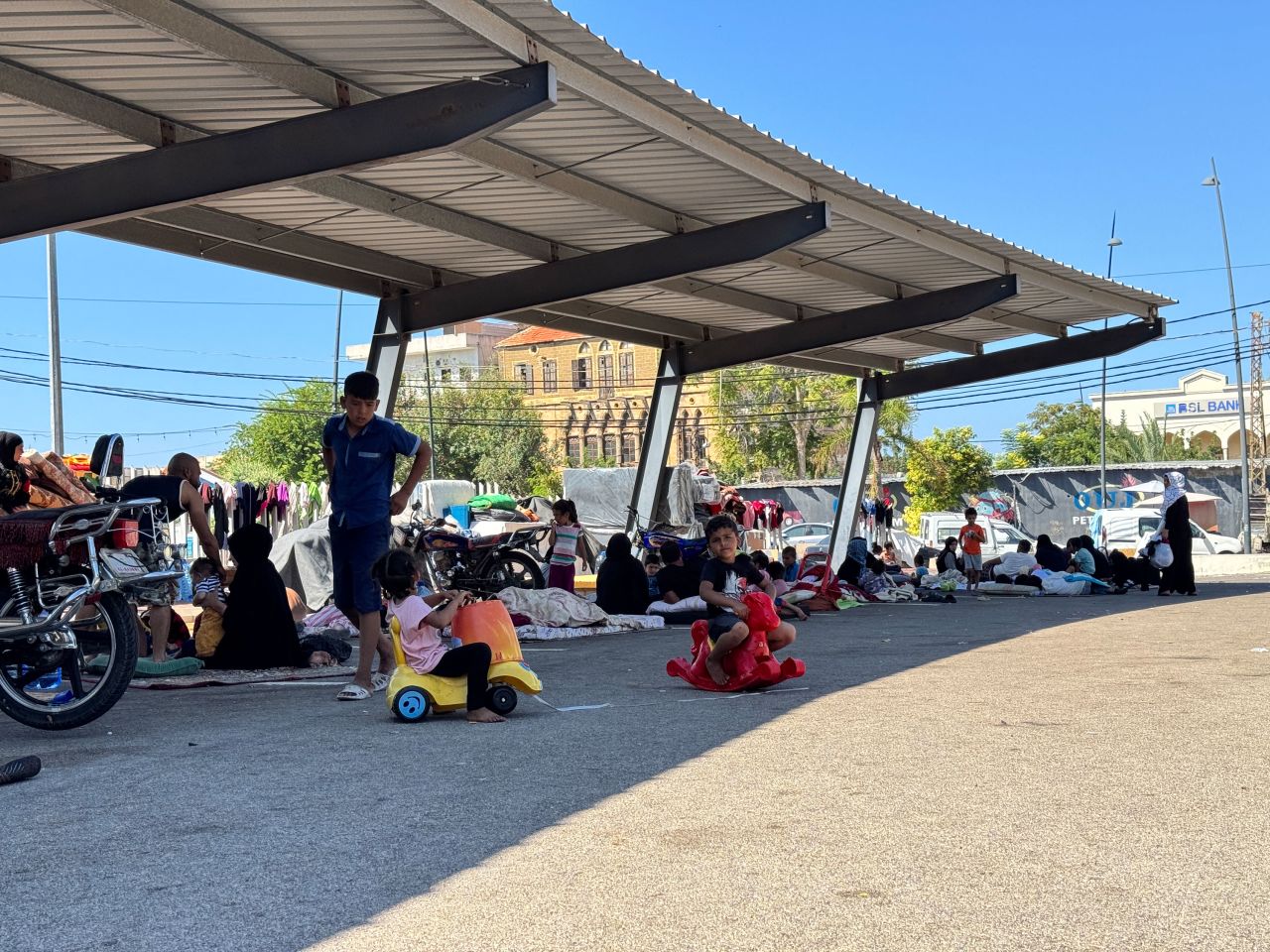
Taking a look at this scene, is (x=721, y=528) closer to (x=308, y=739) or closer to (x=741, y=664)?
(x=741, y=664)

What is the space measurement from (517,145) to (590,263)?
4061mm

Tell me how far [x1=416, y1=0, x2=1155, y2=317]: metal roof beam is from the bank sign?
86.8m

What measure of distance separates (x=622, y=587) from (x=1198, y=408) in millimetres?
96480

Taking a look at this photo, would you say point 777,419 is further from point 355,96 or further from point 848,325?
point 355,96

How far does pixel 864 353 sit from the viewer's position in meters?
26.8

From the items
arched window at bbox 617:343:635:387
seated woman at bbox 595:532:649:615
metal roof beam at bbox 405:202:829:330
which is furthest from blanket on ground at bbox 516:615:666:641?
arched window at bbox 617:343:635:387

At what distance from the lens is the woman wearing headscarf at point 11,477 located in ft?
26.1

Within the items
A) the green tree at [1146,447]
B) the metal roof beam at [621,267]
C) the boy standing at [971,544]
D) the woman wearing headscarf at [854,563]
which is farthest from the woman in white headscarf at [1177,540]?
the green tree at [1146,447]

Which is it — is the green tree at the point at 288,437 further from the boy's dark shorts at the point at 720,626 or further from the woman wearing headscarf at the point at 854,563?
the boy's dark shorts at the point at 720,626

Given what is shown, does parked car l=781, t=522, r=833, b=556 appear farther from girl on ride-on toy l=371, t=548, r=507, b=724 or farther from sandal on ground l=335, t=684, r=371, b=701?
girl on ride-on toy l=371, t=548, r=507, b=724

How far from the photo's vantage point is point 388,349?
58.3 ft

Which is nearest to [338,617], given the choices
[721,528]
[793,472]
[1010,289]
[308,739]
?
[721,528]

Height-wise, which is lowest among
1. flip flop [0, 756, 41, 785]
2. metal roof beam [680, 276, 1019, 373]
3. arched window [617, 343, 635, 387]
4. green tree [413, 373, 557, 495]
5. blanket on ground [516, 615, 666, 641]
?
blanket on ground [516, 615, 666, 641]

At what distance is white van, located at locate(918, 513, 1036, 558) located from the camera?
1713 inches
